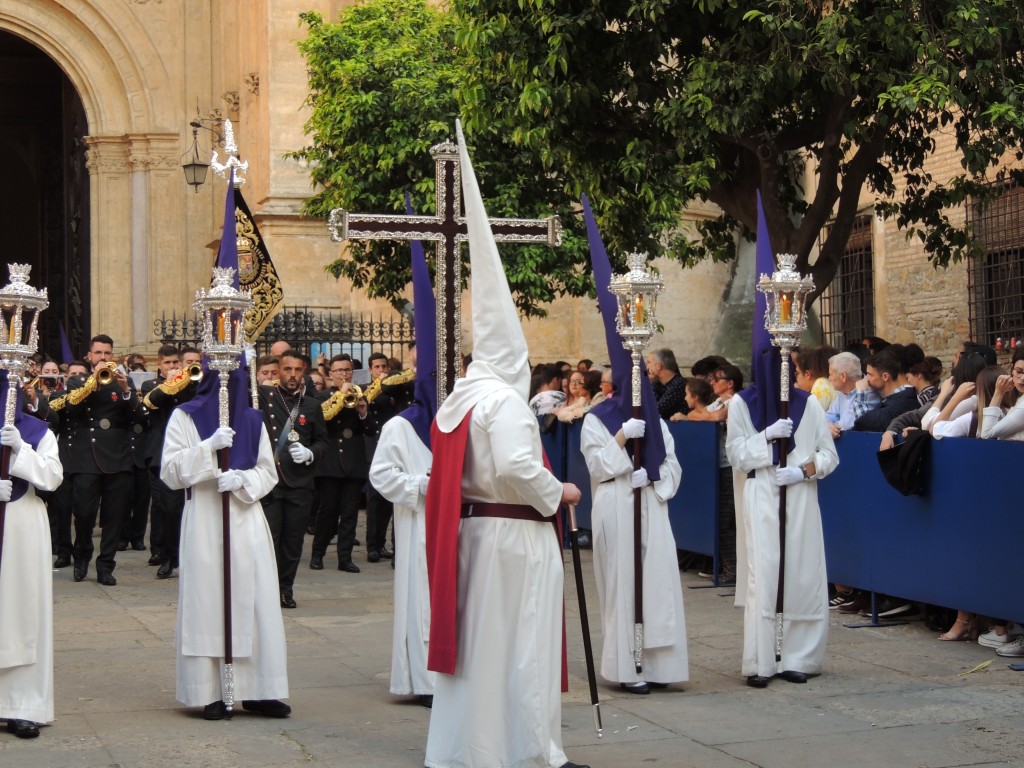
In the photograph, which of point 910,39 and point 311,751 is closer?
point 311,751

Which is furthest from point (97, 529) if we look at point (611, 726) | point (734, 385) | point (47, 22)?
point (47, 22)

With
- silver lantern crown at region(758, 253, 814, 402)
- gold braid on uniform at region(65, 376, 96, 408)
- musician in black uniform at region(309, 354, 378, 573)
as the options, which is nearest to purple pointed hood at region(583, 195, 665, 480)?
silver lantern crown at region(758, 253, 814, 402)

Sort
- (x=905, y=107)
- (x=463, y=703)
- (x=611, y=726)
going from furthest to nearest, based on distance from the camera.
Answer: (x=905, y=107) < (x=611, y=726) < (x=463, y=703)

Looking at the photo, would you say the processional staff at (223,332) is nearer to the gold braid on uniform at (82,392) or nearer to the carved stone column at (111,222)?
the gold braid on uniform at (82,392)

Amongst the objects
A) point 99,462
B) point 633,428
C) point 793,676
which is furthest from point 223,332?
point 99,462

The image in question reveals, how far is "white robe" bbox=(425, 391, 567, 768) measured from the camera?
6445mm

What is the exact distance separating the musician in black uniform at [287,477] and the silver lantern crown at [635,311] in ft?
11.5

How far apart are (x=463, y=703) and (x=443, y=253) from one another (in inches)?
135

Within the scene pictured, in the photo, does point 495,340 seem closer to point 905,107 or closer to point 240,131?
point 905,107

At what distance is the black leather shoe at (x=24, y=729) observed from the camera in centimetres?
749

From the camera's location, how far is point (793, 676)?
343 inches

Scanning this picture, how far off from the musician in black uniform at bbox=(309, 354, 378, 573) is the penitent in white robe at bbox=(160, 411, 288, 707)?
6.00 metres

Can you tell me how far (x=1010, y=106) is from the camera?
38.8ft

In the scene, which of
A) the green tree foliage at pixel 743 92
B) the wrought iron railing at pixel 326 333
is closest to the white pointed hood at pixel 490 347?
the green tree foliage at pixel 743 92
